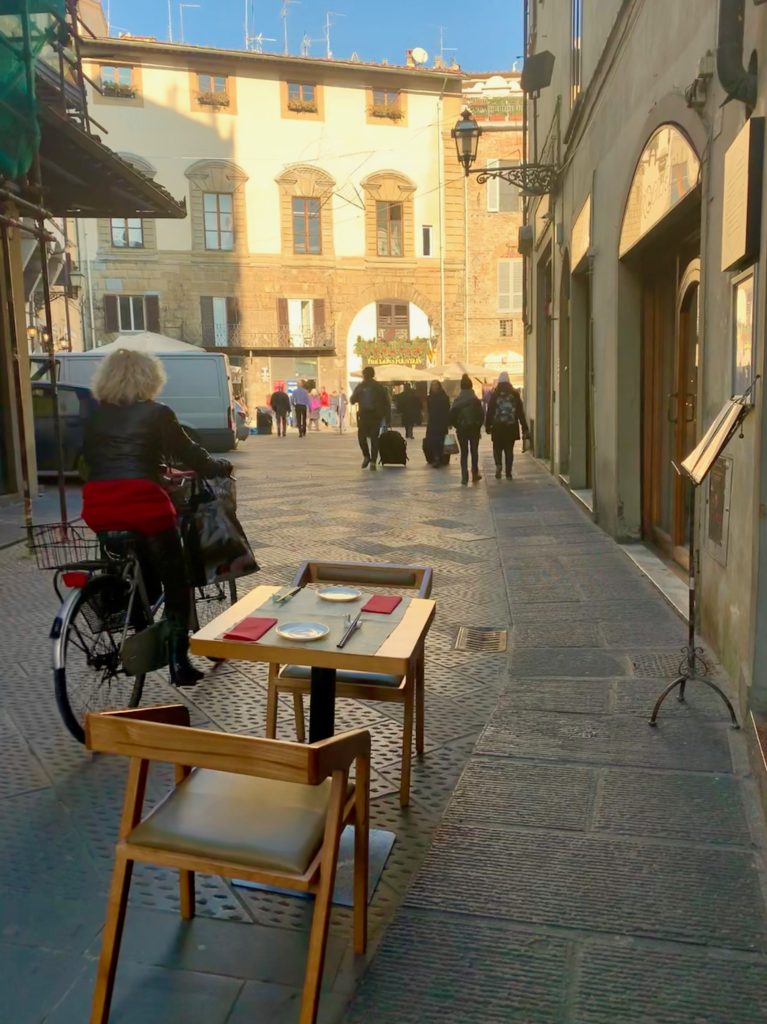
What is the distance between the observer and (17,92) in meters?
7.95

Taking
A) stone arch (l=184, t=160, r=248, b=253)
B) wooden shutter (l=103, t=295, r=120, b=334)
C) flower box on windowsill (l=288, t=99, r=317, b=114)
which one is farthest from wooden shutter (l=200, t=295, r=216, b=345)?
flower box on windowsill (l=288, t=99, r=317, b=114)

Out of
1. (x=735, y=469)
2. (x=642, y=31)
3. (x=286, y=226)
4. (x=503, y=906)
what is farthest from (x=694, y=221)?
(x=286, y=226)

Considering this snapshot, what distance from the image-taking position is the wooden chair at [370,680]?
10.5ft

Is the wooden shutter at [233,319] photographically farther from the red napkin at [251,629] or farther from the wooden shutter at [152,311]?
the red napkin at [251,629]

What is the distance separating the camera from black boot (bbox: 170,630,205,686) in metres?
4.20

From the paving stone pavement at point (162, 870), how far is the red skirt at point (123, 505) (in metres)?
0.92

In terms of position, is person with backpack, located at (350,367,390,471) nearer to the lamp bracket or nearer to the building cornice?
the lamp bracket

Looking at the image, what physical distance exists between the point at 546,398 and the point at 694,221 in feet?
32.2

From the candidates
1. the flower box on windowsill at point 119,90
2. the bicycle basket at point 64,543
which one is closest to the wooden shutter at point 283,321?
the flower box on windowsill at point 119,90

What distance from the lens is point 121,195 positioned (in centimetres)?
1108

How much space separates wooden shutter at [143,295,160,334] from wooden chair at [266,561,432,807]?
1409 inches

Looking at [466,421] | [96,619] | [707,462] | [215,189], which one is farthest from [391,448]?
[215,189]

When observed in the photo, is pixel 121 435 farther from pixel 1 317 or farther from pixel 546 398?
pixel 546 398

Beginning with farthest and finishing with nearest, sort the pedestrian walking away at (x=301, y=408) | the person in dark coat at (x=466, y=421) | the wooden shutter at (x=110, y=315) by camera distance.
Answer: the wooden shutter at (x=110, y=315), the pedestrian walking away at (x=301, y=408), the person in dark coat at (x=466, y=421)
